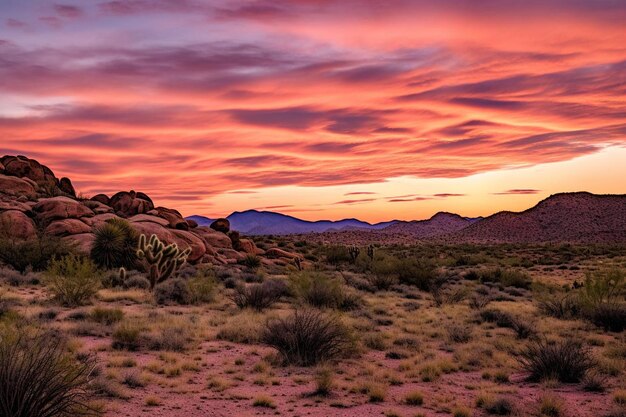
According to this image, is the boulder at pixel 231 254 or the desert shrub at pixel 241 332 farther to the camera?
the boulder at pixel 231 254

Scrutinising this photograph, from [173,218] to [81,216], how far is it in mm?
8048

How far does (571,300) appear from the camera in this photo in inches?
805

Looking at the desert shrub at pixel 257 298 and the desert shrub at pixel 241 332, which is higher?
the desert shrub at pixel 257 298

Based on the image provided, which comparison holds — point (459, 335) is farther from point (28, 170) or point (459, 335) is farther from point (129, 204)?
point (28, 170)

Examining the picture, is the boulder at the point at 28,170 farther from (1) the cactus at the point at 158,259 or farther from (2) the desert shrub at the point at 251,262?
(1) the cactus at the point at 158,259

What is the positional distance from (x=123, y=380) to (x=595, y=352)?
1095 centimetres

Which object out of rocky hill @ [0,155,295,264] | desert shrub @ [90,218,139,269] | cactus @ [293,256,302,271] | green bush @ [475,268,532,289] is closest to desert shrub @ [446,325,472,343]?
green bush @ [475,268,532,289]

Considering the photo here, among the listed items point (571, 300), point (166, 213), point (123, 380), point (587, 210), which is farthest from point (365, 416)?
point (587, 210)

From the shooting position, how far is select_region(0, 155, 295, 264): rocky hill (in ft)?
119

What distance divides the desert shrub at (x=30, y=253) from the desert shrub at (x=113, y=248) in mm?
2026

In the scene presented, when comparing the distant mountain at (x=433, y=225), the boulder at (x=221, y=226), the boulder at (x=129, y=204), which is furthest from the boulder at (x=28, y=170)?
the distant mountain at (x=433, y=225)

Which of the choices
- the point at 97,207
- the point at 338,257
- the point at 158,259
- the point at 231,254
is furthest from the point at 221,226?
the point at 158,259

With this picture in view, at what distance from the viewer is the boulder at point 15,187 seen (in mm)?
44312

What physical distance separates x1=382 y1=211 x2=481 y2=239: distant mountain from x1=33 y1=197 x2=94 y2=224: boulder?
124692mm
